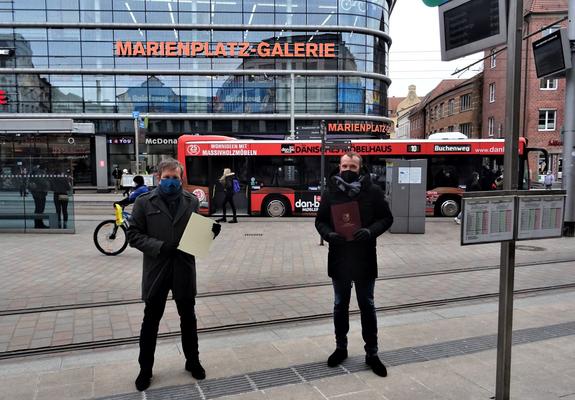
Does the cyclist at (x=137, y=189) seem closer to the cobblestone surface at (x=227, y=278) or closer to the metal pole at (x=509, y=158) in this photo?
the cobblestone surface at (x=227, y=278)

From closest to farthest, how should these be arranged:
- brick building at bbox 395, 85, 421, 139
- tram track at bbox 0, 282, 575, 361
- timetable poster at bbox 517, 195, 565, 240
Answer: timetable poster at bbox 517, 195, 565, 240, tram track at bbox 0, 282, 575, 361, brick building at bbox 395, 85, 421, 139

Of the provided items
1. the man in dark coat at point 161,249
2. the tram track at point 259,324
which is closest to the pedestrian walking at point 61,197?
the tram track at point 259,324

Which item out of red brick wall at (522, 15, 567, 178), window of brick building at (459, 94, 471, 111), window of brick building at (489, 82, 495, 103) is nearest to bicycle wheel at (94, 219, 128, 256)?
red brick wall at (522, 15, 567, 178)

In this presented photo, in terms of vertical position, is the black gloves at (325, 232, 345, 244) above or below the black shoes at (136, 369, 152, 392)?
above

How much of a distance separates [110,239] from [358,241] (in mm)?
7008

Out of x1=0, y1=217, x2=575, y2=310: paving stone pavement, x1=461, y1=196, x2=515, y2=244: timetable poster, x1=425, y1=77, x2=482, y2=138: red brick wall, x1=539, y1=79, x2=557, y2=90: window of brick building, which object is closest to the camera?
x1=461, y1=196, x2=515, y2=244: timetable poster

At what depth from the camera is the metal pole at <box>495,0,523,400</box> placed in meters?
2.96

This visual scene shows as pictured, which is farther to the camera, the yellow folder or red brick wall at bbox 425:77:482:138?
red brick wall at bbox 425:77:482:138

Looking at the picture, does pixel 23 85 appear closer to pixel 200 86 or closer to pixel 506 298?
pixel 200 86

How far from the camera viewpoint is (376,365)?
13.3 feet

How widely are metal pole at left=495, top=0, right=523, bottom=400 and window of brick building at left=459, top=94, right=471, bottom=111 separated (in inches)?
2105

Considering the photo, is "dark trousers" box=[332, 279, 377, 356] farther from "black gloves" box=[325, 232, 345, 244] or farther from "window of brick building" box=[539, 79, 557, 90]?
"window of brick building" box=[539, 79, 557, 90]

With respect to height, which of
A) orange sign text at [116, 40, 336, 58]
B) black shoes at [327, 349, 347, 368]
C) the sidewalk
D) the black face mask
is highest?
orange sign text at [116, 40, 336, 58]

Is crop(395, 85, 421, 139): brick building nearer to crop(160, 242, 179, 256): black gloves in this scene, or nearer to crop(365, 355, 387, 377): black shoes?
crop(365, 355, 387, 377): black shoes
